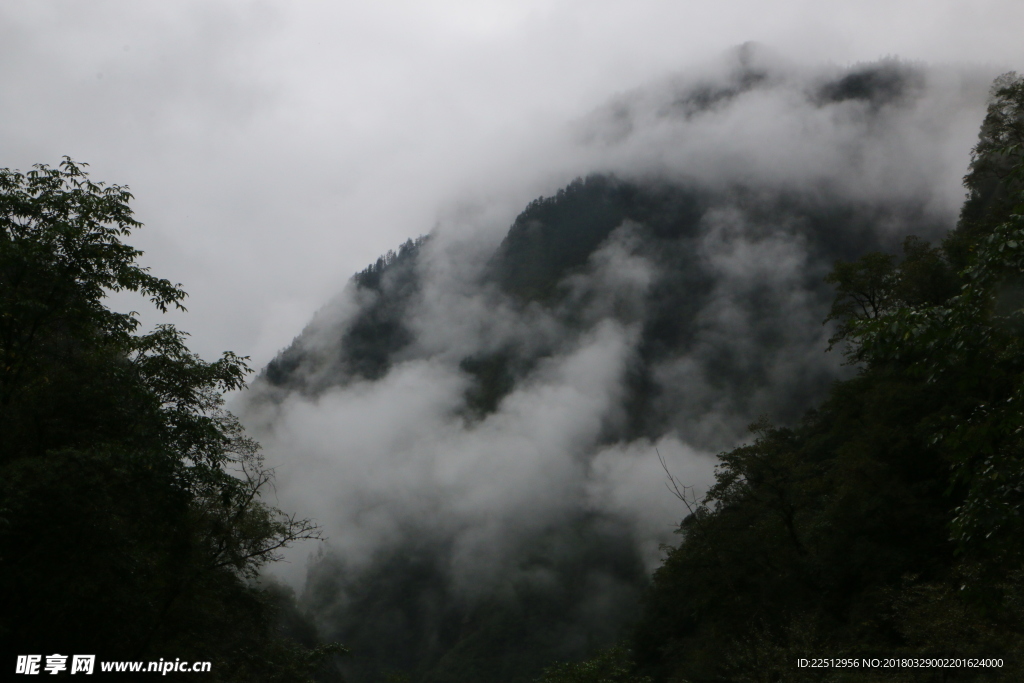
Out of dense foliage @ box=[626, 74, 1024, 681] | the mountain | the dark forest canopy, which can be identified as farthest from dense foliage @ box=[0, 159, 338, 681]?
the mountain

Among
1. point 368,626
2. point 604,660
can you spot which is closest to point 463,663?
point 368,626

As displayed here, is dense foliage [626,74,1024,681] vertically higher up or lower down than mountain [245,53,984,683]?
lower down

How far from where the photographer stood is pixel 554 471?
600ft

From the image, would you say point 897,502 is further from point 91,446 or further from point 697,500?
point 91,446

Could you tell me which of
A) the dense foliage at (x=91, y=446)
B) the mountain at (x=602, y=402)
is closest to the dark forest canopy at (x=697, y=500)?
the dense foliage at (x=91, y=446)

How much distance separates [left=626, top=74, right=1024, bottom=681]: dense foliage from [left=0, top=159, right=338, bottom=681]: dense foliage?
37.0 ft

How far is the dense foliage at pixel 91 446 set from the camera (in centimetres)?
1079

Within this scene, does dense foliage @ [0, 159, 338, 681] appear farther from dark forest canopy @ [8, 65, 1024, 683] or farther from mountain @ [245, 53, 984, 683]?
mountain @ [245, 53, 984, 683]

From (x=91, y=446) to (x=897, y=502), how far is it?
2665cm

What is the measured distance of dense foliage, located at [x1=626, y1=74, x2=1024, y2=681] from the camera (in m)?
7.97

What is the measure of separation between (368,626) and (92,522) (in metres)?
135

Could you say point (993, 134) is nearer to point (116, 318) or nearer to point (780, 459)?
point (780, 459)

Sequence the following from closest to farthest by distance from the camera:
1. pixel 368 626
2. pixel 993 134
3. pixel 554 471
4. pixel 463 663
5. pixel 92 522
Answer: pixel 92 522
pixel 993 134
pixel 463 663
pixel 368 626
pixel 554 471

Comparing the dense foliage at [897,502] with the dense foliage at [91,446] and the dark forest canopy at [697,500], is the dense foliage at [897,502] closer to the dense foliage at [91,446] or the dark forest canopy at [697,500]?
the dark forest canopy at [697,500]
